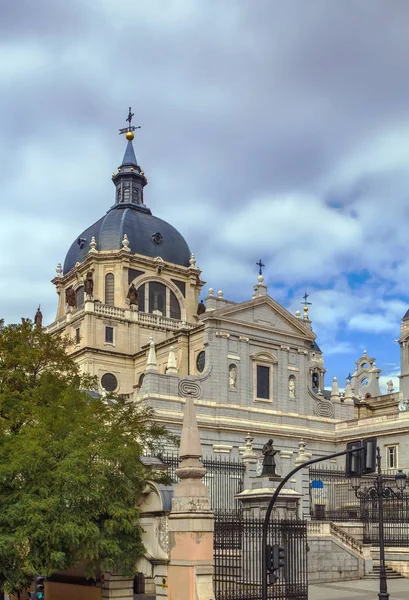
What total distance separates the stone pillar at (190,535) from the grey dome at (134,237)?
178ft

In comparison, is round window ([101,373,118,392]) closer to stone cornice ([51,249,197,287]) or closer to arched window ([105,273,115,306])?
arched window ([105,273,115,306])

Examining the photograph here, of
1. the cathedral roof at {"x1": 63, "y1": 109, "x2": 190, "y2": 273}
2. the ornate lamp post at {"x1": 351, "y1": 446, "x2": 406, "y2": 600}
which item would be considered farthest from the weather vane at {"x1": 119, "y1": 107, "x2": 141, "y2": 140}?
the ornate lamp post at {"x1": 351, "y1": 446, "x2": 406, "y2": 600}

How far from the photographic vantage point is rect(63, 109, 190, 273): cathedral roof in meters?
74.6

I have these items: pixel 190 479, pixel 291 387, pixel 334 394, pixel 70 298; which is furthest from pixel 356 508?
pixel 70 298

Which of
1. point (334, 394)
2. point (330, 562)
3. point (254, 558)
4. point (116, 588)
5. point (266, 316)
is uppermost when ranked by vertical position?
point (266, 316)

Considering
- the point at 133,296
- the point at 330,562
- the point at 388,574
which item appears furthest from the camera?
the point at 133,296

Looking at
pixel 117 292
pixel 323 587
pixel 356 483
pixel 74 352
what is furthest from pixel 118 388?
pixel 323 587

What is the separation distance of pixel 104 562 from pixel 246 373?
127 feet

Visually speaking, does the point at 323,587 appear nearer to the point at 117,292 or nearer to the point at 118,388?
the point at 118,388

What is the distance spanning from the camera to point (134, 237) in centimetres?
7475

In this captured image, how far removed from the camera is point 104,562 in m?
20.8

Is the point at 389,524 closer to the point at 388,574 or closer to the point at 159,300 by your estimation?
the point at 388,574

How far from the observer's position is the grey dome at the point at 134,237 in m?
74.6

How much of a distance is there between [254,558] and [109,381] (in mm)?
42009
